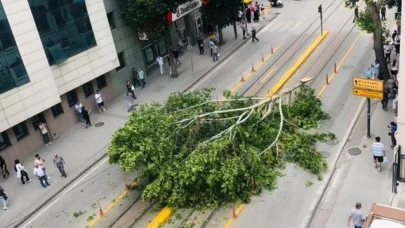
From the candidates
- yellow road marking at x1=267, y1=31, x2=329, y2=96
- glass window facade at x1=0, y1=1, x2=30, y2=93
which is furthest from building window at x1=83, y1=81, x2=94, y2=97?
yellow road marking at x1=267, y1=31, x2=329, y2=96

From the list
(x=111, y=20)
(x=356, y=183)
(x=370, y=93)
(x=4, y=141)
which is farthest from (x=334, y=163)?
(x=111, y=20)

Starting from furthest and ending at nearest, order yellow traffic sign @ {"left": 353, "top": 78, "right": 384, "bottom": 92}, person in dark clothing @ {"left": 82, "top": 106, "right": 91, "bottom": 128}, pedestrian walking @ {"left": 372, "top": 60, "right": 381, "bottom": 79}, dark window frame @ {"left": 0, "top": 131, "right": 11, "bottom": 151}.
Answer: person in dark clothing @ {"left": 82, "top": 106, "right": 91, "bottom": 128}, pedestrian walking @ {"left": 372, "top": 60, "right": 381, "bottom": 79}, dark window frame @ {"left": 0, "top": 131, "right": 11, "bottom": 151}, yellow traffic sign @ {"left": 353, "top": 78, "right": 384, "bottom": 92}

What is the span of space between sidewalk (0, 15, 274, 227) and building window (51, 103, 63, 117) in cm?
123

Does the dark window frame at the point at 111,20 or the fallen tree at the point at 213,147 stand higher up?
the dark window frame at the point at 111,20

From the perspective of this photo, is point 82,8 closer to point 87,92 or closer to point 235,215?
point 87,92

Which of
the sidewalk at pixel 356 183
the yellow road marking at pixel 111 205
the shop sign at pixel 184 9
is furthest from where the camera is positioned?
the shop sign at pixel 184 9

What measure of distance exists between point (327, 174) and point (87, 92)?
15.8 meters

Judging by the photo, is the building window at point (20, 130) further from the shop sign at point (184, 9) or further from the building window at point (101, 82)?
the shop sign at point (184, 9)

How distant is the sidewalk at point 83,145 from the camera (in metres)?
22.4

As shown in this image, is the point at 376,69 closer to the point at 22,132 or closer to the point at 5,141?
the point at 22,132

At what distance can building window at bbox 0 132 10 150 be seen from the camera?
24.8 metres

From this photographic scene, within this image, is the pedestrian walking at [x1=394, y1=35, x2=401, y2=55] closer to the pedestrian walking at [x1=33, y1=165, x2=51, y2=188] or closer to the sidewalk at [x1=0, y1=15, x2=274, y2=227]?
the sidewalk at [x1=0, y1=15, x2=274, y2=227]

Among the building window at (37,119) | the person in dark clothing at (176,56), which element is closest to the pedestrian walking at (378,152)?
the building window at (37,119)

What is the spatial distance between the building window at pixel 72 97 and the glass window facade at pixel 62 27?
256cm
